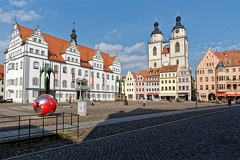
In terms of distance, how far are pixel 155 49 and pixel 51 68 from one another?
257ft

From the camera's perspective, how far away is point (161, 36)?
10894 cm

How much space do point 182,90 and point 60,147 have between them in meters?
72.8

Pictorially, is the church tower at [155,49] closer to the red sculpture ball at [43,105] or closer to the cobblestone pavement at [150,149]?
the red sculpture ball at [43,105]

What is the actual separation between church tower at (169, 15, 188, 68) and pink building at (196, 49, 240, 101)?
80.1ft

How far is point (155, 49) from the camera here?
107062mm

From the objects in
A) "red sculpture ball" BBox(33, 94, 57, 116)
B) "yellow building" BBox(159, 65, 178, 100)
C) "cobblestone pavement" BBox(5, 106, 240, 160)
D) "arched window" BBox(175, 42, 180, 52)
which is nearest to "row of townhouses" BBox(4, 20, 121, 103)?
"yellow building" BBox(159, 65, 178, 100)

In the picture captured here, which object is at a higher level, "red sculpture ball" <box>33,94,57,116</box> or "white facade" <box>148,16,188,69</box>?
"white facade" <box>148,16,188,69</box>

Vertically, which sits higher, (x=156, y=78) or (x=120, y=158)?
(x=156, y=78)

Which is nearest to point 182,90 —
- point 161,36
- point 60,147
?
point 161,36

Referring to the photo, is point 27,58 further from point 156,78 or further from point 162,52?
point 162,52

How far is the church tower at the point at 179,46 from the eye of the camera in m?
96.6

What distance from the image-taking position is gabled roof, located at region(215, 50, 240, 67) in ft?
217

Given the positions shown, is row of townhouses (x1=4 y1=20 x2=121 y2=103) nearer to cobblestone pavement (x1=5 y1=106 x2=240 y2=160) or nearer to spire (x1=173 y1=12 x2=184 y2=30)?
cobblestone pavement (x1=5 y1=106 x2=240 y2=160)

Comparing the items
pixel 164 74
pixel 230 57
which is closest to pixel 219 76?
pixel 230 57
